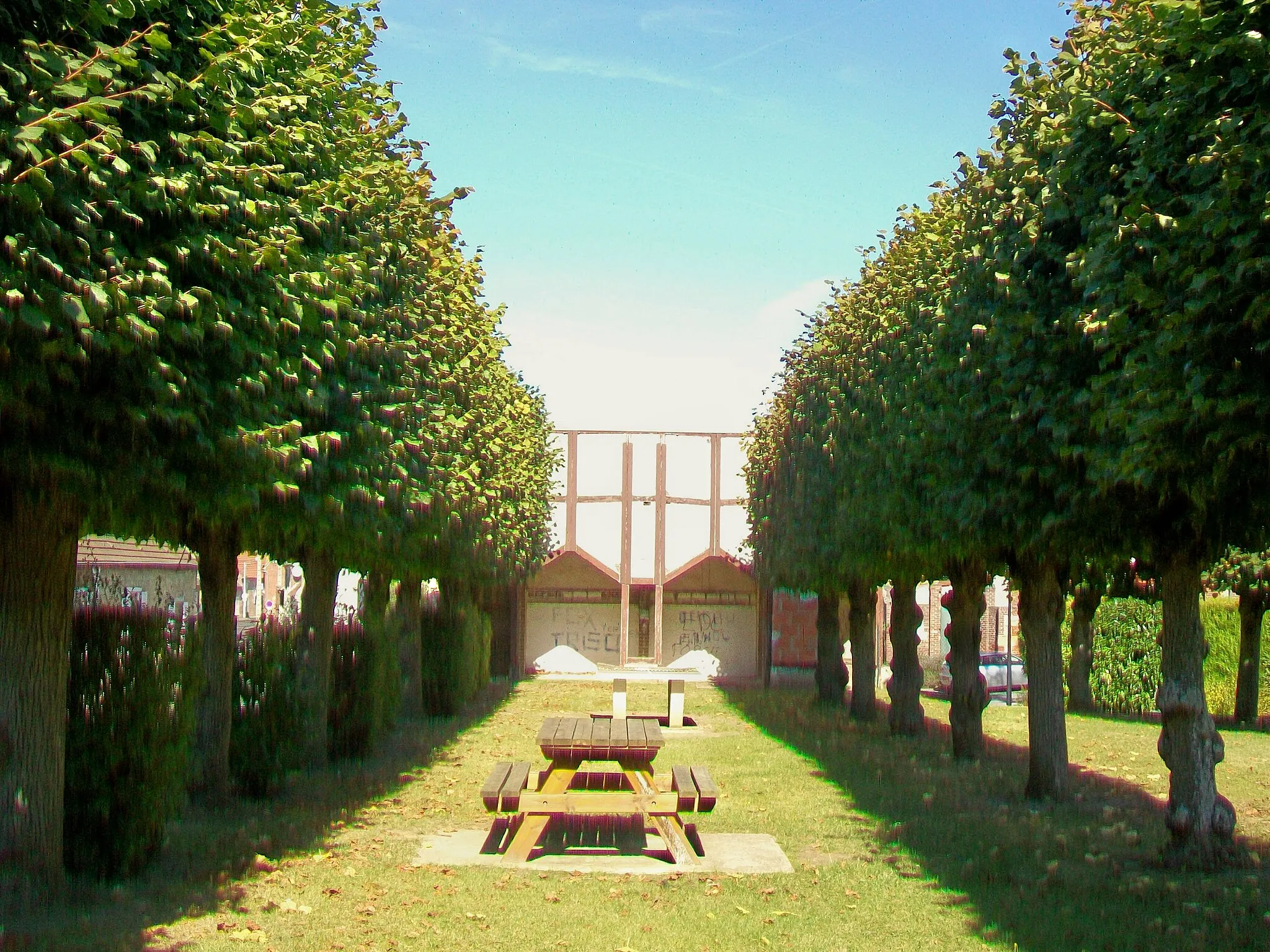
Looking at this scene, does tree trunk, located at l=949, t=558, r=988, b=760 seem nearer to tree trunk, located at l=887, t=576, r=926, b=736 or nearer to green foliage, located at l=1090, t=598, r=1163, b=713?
tree trunk, located at l=887, t=576, r=926, b=736

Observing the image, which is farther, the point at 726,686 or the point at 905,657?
the point at 726,686

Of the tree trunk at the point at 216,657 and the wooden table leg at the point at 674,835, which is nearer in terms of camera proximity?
the wooden table leg at the point at 674,835

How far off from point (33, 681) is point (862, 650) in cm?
1938

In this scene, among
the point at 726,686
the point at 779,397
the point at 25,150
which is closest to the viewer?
the point at 25,150

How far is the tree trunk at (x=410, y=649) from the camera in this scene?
73.4 feet

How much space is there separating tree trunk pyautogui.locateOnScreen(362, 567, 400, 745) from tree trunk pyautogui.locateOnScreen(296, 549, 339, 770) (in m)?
1.88

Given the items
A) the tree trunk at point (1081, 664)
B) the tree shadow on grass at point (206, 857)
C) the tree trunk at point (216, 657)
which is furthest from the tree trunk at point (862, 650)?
the tree trunk at point (216, 657)

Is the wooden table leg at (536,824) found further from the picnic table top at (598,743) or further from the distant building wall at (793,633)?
the distant building wall at (793,633)

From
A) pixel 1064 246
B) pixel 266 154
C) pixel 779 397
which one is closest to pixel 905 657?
pixel 779 397


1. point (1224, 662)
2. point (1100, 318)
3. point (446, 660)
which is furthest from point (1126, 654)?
point (1100, 318)

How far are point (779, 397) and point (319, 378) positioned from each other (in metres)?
18.8

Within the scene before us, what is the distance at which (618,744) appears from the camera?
11.6 m

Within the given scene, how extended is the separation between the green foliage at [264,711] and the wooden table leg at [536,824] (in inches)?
104

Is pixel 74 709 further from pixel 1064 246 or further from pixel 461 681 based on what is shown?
pixel 461 681
